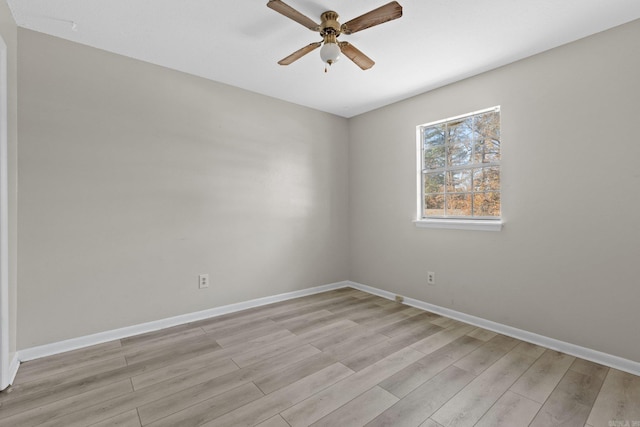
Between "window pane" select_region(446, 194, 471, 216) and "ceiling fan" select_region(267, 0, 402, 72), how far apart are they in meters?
1.66

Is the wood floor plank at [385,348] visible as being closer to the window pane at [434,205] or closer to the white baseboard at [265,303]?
the white baseboard at [265,303]

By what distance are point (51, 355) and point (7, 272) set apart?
32.5 inches

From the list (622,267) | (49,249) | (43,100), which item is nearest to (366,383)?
(622,267)

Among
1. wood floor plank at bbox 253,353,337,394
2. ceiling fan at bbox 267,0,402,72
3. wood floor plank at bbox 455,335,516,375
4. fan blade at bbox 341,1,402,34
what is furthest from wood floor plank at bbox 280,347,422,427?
fan blade at bbox 341,1,402,34

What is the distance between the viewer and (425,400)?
1.72 metres

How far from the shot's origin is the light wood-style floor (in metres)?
1.58

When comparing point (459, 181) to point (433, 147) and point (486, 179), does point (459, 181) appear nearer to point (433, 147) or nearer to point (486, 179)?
point (486, 179)

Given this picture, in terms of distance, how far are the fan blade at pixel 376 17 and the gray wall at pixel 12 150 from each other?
2201 millimetres

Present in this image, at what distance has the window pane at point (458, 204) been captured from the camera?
3019mm

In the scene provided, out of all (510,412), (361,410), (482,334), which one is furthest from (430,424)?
Result: (482,334)

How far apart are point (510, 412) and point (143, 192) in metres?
3.10

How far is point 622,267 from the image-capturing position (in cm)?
208

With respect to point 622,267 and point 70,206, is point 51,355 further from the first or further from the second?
point 622,267

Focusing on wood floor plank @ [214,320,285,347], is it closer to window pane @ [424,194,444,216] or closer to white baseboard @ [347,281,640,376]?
white baseboard @ [347,281,640,376]
